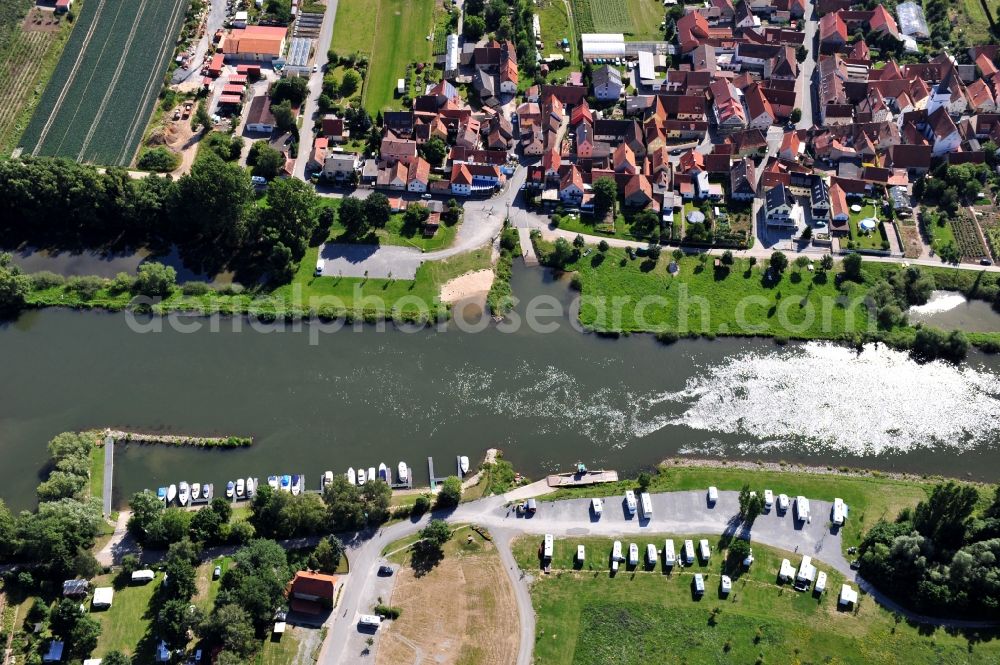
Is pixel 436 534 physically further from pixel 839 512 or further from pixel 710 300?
pixel 710 300

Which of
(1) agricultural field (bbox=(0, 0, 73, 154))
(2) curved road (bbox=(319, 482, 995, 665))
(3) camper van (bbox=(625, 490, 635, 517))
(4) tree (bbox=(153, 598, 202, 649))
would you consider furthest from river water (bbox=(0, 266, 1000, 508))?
(1) agricultural field (bbox=(0, 0, 73, 154))

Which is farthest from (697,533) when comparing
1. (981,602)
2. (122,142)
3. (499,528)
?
(122,142)

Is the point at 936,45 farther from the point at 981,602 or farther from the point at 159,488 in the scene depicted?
the point at 159,488

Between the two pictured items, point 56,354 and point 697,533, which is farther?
point 56,354

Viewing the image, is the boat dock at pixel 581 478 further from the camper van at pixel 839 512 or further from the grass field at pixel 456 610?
the camper van at pixel 839 512

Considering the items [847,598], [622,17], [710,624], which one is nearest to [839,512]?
[847,598]

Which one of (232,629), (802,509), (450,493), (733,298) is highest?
Result: (733,298)

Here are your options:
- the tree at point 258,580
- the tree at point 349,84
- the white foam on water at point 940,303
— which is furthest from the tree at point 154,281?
the white foam on water at point 940,303
